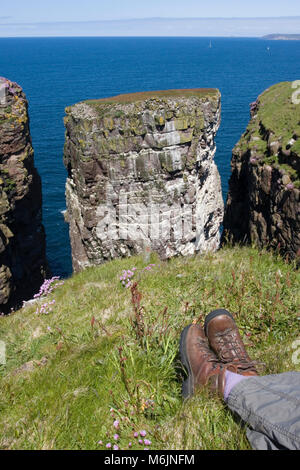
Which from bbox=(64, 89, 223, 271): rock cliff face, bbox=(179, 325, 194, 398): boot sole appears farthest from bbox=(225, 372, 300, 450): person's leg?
bbox=(64, 89, 223, 271): rock cliff face

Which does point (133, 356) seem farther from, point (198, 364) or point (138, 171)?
point (138, 171)

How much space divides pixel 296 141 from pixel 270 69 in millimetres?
158937

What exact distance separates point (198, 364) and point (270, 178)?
1878 cm

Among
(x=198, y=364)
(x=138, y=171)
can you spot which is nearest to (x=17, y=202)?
A: (x=138, y=171)

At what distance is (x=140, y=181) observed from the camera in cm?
2527

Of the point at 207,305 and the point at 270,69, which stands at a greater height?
the point at 270,69

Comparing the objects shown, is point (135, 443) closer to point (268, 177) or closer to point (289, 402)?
point (289, 402)

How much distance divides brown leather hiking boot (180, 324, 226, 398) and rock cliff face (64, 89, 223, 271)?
781 inches

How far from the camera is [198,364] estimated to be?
5.64 metres

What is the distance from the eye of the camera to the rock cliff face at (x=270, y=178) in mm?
19734

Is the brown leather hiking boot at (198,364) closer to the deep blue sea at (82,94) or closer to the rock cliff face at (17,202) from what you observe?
the rock cliff face at (17,202)

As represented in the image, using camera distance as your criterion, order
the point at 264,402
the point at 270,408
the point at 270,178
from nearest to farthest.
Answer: the point at 270,408 → the point at 264,402 → the point at 270,178

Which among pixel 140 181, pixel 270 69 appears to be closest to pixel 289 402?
pixel 140 181

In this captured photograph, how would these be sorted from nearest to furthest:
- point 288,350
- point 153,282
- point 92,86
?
point 288,350 < point 153,282 < point 92,86
